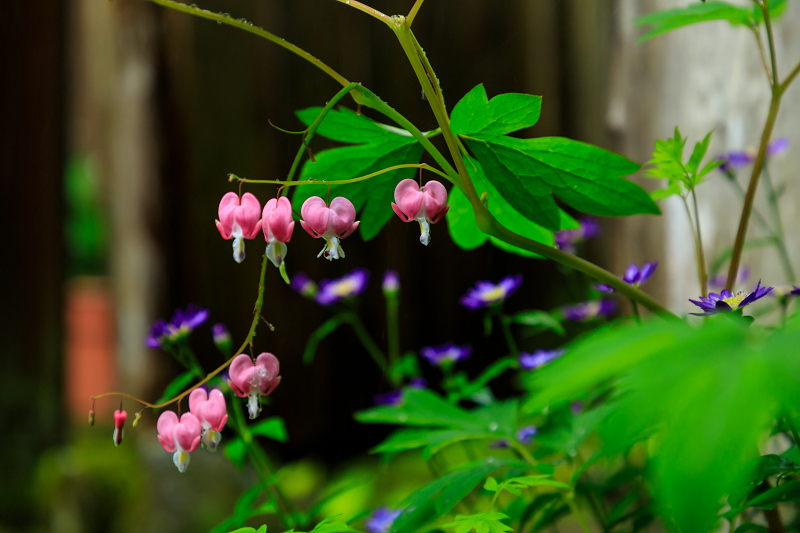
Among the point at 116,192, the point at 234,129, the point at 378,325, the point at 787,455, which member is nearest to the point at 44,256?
the point at 116,192

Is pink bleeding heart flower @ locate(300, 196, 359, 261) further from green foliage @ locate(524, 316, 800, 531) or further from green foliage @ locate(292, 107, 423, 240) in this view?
green foliage @ locate(524, 316, 800, 531)

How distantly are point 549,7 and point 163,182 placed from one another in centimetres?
138

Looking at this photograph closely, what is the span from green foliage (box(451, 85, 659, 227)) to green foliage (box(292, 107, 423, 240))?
0.07 metres

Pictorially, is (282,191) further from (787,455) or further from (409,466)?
(409,466)

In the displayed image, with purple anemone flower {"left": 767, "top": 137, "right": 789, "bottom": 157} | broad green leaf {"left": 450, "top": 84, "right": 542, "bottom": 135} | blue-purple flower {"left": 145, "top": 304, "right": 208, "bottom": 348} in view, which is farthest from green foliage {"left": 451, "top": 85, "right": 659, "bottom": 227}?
purple anemone flower {"left": 767, "top": 137, "right": 789, "bottom": 157}

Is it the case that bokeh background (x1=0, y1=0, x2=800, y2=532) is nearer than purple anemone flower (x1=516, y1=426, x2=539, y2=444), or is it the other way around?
purple anemone flower (x1=516, y1=426, x2=539, y2=444)

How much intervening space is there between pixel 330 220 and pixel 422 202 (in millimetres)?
79

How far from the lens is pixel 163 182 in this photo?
6.35 feet

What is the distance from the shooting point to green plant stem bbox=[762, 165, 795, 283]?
1046mm

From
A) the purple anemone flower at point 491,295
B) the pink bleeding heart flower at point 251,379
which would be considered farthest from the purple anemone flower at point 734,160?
the pink bleeding heart flower at point 251,379

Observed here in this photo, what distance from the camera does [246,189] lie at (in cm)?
175

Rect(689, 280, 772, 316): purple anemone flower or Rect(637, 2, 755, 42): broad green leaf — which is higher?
Rect(637, 2, 755, 42): broad green leaf

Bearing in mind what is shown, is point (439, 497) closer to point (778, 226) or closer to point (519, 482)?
point (519, 482)

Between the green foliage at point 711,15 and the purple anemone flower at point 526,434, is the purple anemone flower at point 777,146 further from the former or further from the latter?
the purple anemone flower at point 526,434
